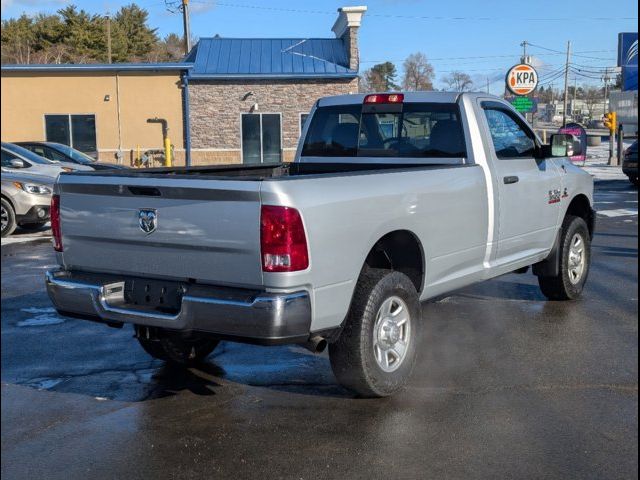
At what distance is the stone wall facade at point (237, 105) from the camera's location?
2973 cm

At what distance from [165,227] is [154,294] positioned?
411mm

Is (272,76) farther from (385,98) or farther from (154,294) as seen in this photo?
(154,294)

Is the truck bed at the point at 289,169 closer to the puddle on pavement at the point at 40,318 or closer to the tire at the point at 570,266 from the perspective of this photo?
the tire at the point at 570,266

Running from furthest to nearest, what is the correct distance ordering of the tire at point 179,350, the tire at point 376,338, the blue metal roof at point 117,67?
the blue metal roof at point 117,67 → the tire at point 179,350 → the tire at point 376,338

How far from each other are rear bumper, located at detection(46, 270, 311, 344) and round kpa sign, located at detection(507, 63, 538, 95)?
51.9 ft

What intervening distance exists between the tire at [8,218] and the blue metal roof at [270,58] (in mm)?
17061

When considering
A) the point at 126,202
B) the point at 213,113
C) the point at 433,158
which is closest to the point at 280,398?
the point at 126,202

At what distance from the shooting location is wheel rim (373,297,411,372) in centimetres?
489

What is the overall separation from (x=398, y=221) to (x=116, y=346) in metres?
2.74

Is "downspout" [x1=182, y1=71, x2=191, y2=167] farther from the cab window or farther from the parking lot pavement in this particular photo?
the cab window

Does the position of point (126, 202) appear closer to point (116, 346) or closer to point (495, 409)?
point (116, 346)

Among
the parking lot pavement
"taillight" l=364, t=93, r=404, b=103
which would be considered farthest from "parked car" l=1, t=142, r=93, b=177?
"taillight" l=364, t=93, r=404, b=103

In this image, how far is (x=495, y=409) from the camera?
4.75 meters

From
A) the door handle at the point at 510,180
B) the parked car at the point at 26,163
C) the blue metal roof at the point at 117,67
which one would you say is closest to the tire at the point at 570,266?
the door handle at the point at 510,180
